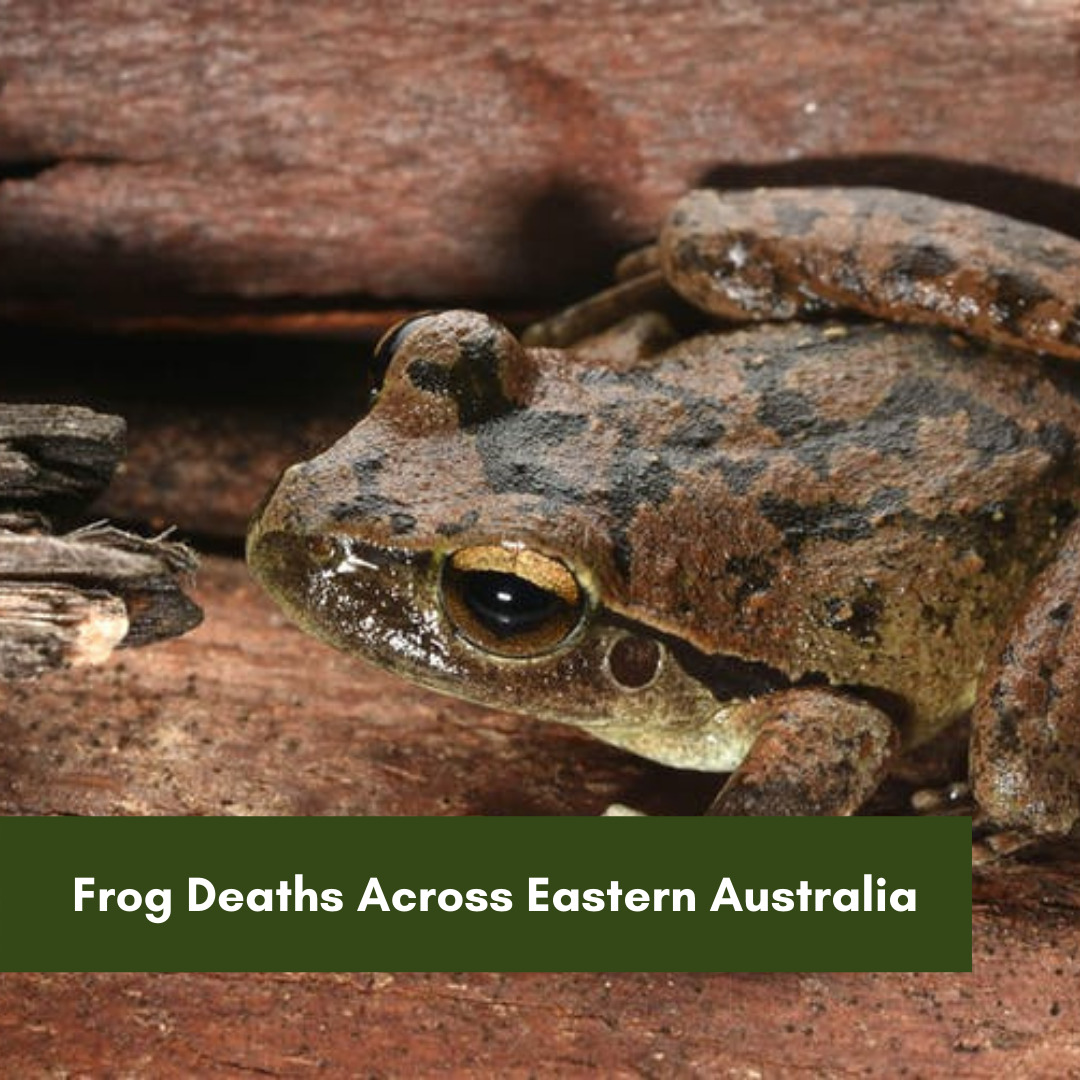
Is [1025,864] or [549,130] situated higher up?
[549,130]

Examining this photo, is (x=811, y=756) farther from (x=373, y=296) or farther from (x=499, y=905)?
(x=373, y=296)

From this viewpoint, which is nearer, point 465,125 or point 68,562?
point 68,562

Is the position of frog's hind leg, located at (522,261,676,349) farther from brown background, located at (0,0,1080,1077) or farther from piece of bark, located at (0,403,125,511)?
piece of bark, located at (0,403,125,511)

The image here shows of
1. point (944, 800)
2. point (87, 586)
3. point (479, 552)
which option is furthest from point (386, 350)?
point (944, 800)

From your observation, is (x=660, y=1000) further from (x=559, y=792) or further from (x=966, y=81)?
(x=966, y=81)

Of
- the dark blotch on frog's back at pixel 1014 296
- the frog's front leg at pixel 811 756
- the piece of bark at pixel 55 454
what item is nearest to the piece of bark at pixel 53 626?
the piece of bark at pixel 55 454

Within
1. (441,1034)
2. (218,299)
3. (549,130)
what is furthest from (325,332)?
(441,1034)

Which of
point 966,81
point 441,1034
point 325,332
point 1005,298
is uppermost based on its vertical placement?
point 966,81

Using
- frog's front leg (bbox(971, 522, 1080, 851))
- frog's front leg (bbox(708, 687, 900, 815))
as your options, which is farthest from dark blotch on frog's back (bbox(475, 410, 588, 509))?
frog's front leg (bbox(971, 522, 1080, 851))
